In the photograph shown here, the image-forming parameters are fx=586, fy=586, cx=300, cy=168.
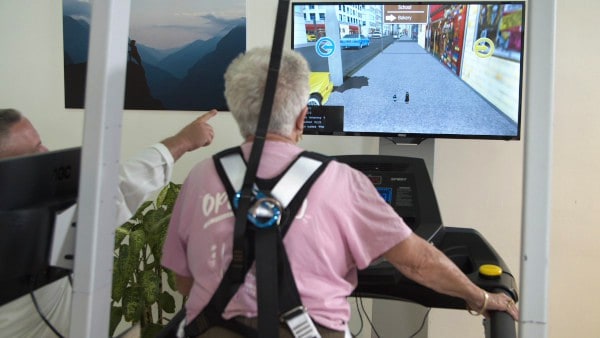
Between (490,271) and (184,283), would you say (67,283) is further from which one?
(490,271)

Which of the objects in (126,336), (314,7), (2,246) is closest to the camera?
(2,246)

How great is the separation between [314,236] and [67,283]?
4.00 ft

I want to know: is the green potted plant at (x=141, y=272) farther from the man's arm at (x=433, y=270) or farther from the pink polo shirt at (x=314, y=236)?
the man's arm at (x=433, y=270)

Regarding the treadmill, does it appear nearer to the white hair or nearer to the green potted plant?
the white hair

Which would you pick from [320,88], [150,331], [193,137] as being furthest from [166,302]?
[193,137]

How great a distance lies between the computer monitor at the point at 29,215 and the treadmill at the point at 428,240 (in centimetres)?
97

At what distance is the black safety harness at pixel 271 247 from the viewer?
1170mm

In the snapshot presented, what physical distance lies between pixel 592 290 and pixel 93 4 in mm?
2817

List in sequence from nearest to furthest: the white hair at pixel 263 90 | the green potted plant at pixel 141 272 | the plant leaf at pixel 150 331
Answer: the white hair at pixel 263 90
the green potted plant at pixel 141 272
the plant leaf at pixel 150 331

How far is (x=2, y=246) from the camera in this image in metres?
1.13

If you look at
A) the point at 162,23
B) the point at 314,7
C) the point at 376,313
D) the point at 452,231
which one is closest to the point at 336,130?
the point at 314,7

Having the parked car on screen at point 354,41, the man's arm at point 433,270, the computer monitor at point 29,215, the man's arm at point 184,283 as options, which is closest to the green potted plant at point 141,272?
the parked car on screen at point 354,41

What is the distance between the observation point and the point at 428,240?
6.76 feet

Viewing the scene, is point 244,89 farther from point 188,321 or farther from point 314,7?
point 314,7
